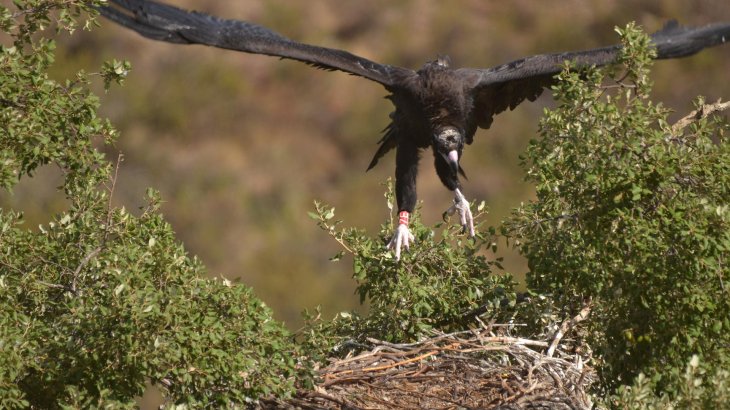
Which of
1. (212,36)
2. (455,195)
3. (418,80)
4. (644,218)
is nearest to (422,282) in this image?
(455,195)

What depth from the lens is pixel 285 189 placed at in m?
27.9

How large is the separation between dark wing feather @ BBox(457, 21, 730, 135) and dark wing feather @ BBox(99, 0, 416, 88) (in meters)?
0.85

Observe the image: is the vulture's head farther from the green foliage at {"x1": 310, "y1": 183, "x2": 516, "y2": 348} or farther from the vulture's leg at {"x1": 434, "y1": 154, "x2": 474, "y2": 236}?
the green foliage at {"x1": 310, "y1": 183, "x2": 516, "y2": 348}

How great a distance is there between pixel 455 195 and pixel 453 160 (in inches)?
13.2

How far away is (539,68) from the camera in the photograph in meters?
9.24

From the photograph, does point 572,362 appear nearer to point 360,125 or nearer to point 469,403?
point 469,403

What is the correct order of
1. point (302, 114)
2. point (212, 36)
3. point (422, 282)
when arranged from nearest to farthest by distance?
1. point (422, 282)
2. point (212, 36)
3. point (302, 114)

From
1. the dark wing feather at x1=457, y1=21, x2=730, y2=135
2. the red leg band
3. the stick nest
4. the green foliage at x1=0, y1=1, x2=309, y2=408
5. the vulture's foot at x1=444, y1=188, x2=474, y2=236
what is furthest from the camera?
the red leg band

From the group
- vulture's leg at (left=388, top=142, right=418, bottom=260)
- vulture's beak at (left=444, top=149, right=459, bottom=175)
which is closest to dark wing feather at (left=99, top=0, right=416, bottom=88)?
vulture's leg at (left=388, top=142, right=418, bottom=260)

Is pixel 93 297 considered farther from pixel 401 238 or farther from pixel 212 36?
pixel 212 36

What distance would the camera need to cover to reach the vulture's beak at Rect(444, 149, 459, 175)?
387 inches

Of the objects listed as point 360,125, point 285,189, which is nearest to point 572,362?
point 285,189

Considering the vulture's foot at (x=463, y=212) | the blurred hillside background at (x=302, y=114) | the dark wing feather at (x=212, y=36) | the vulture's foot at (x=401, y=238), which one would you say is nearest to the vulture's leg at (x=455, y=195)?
the vulture's foot at (x=463, y=212)

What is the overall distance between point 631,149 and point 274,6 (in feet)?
87.6
